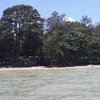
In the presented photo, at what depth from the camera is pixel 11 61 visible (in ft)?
283

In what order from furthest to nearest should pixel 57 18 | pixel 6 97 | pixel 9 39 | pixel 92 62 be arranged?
pixel 57 18, pixel 92 62, pixel 9 39, pixel 6 97

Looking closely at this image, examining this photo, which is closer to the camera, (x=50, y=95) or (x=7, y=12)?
(x=50, y=95)

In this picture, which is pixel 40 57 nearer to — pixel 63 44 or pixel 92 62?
pixel 63 44

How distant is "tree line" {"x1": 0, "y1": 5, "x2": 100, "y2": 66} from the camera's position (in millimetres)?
82969

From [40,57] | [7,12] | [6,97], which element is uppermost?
[7,12]

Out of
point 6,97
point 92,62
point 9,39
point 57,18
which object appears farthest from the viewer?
point 57,18

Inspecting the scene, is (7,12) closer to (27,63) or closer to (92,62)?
(27,63)

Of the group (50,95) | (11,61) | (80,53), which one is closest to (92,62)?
(80,53)

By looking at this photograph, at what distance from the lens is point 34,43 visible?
82.6 m

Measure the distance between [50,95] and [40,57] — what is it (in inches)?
2287

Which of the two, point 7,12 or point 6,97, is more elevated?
point 7,12

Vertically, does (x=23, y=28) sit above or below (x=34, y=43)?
above

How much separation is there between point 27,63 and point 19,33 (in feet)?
22.0

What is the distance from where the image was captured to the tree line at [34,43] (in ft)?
272
